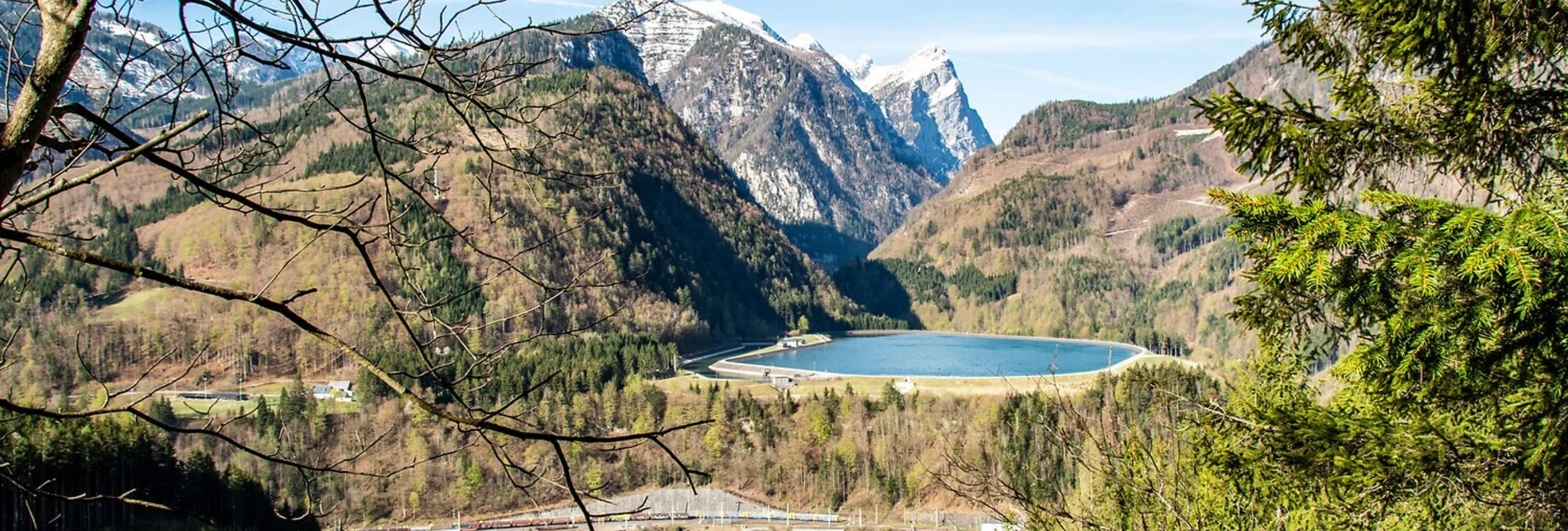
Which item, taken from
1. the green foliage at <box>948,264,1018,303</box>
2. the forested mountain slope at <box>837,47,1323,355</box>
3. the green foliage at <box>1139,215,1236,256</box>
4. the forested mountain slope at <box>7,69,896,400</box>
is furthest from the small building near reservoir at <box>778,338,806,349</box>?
the green foliage at <box>1139,215,1236,256</box>

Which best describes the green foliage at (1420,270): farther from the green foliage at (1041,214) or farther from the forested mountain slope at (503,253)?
the green foliage at (1041,214)

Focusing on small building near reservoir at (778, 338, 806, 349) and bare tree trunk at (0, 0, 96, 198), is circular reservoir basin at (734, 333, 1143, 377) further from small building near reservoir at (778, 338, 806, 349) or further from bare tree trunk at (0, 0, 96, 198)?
bare tree trunk at (0, 0, 96, 198)

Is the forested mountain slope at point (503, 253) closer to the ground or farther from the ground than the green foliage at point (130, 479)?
farther from the ground

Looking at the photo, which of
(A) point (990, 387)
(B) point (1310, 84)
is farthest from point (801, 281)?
(B) point (1310, 84)

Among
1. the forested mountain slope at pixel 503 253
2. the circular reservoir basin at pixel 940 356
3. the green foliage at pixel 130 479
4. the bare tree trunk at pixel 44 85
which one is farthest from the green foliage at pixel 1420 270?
the circular reservoir basin at pixel 940 356

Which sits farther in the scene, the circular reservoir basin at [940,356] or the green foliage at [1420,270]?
the circular reservoir basin at [940,356]

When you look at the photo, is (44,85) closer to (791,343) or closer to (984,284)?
(791,343)
